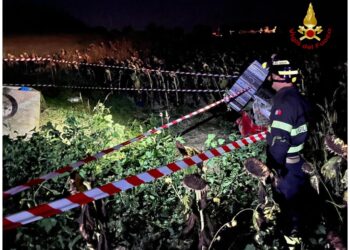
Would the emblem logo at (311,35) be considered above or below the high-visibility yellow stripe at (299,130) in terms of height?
above

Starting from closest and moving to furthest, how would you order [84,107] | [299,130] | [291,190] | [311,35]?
[299,130], [291,190], [84,107], [311,35]

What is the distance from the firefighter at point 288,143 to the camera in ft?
12.3

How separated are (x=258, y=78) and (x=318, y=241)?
374cm

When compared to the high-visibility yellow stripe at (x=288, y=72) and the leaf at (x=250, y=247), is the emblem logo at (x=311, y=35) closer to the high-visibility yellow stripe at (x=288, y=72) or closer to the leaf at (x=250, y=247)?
the high-visibility yellow stripe at (x=288, y=72)

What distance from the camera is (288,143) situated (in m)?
3.76

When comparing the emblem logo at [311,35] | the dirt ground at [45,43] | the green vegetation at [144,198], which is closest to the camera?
the green vegetation at [144,198]

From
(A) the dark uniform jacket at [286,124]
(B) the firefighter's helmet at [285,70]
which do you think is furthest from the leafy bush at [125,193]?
(B) the firefighter's helmet at [285,70]

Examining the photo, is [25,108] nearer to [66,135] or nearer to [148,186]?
[66,135]

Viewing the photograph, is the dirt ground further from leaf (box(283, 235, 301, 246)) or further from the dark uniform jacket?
leaf (box(283, 235, 301, 246))

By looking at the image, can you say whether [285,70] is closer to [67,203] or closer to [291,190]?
[291,190]

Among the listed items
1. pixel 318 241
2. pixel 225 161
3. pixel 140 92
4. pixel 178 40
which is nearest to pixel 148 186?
pixel 225 161

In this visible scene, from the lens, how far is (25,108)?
617 centimetres

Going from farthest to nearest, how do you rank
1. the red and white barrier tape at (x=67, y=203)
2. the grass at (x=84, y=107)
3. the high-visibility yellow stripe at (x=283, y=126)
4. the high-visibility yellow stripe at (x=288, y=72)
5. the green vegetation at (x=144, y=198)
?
the grass at (x=84, y=107) → the high-visibility yellow stripe at (x=288, y=72) → the high-visibility yellow stripe at (x=283, y=126) → the green vegetation at (x=144, y=198) → the red and white barrier tape at (x=67, y=203)

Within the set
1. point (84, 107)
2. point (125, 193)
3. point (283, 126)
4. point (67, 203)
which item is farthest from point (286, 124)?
point (84, 107)
